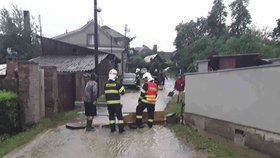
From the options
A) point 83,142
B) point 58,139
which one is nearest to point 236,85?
point 83,142

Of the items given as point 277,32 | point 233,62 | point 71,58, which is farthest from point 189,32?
point 233,62

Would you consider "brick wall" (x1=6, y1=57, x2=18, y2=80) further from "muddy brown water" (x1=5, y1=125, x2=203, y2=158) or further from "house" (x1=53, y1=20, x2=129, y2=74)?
"house" (x1=53, y1=20, x2=129, y2=74)

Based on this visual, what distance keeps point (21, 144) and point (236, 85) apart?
5474 millimetres

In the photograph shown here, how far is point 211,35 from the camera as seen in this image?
63781 millimetres

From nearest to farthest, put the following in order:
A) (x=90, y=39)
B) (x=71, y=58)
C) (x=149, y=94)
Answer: (x=149, y=94) → (x=71, y=58) → (x=90, y=39)

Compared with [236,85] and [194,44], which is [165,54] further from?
[236,85]

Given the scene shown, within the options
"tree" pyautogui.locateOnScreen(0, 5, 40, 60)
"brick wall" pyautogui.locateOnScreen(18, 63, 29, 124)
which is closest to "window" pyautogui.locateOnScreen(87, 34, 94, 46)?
"tree" pyautogui.locateOnScreen(0, 5, 40, 60)

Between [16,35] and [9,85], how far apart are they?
38313 millimetres

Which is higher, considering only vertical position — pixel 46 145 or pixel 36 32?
pixel 36 32

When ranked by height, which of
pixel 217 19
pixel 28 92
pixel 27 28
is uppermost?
pixel 217 19

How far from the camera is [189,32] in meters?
69.1

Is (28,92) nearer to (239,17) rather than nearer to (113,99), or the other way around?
(113,99)

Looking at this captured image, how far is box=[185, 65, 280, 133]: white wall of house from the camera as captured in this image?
7.30 meters

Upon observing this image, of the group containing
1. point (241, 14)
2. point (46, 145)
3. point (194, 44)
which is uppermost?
point (241, 14)
